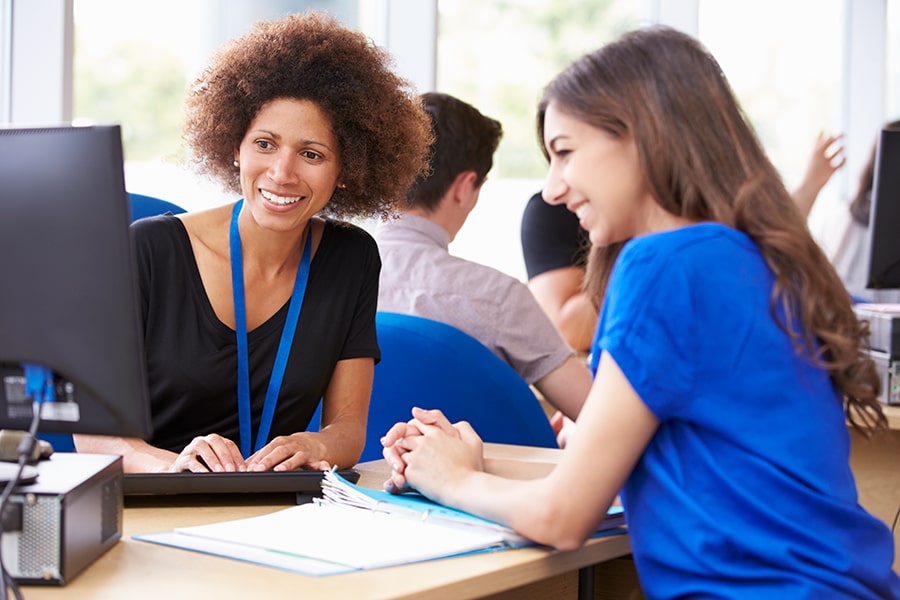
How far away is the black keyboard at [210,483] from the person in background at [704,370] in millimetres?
284

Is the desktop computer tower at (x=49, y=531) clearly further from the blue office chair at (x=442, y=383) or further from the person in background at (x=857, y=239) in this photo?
the person in background at (x=857, y=239)

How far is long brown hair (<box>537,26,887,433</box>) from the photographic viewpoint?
4.06ft

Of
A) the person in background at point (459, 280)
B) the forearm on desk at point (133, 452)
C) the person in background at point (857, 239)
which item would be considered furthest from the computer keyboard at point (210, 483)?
the person in background at point (857, 239)

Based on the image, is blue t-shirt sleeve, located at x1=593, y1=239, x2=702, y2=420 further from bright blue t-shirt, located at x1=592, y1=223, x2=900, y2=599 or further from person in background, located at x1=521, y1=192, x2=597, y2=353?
person in background, located at x1=521, y1=192, x2=597, y2=353

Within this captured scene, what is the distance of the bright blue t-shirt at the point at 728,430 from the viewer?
1.18 m

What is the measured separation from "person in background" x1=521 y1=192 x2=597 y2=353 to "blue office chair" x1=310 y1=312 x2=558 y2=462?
111 centimetres

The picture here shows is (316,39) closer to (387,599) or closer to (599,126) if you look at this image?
(599,126)

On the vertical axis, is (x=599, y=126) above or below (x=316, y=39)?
below

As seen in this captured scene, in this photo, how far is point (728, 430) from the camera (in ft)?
3.95

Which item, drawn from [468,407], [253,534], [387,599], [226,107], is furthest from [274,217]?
[387,599]

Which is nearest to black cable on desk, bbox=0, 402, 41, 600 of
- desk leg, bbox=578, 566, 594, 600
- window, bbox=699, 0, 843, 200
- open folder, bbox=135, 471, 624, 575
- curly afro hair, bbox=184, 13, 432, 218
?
open folder, bbox=135, 471, 624, 575

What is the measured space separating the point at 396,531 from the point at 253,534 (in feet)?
0.56

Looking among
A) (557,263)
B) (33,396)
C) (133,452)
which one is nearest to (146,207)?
(133,452)

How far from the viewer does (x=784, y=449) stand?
3.95ft
